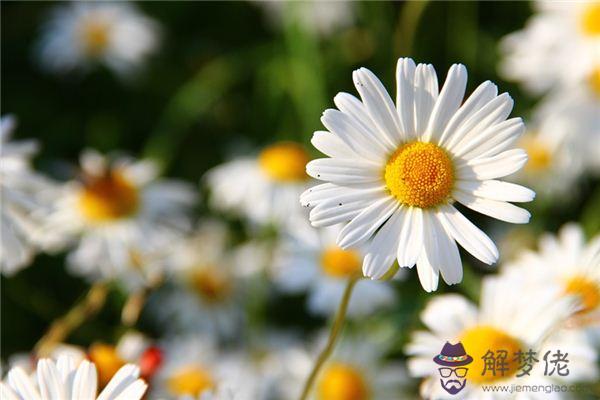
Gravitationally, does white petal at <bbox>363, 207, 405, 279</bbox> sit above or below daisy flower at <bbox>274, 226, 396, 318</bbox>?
below

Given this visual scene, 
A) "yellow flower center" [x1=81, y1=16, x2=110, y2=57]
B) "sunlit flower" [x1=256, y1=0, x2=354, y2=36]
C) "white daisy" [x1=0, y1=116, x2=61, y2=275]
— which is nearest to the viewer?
"white daisy" [x1=0, y1=116, x2=61, y2=275]

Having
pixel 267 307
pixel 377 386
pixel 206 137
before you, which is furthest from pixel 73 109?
pixel 377 386

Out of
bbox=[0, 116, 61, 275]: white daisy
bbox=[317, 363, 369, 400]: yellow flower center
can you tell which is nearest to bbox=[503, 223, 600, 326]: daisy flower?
bbox=[317, 363, 369, 400]: yellow flower center

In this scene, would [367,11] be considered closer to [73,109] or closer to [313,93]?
[313,93]

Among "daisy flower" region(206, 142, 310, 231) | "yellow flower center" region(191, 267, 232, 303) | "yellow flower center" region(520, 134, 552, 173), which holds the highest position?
"yellow flower center" region(520, 134, 552, 173)

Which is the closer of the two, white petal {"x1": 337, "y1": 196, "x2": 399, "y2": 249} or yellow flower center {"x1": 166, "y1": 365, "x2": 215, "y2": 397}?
white petal {"x1": 337, "y1": 196, "x2": 399, "y2": 249}

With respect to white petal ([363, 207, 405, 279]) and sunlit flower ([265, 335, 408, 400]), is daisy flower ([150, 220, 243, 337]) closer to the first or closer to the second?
sunlit flower ([265, 335, 408, 400])

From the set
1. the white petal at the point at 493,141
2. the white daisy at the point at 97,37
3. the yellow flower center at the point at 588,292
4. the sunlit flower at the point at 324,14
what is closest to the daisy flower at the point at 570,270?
the yellow flower center at the point at 588,292
